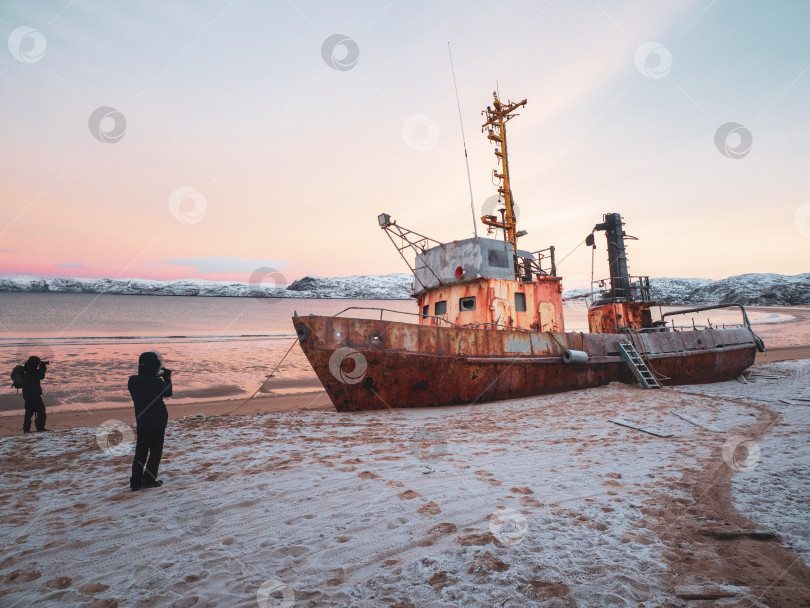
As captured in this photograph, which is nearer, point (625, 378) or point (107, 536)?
point (107, 536)

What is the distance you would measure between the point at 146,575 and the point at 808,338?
44.7m

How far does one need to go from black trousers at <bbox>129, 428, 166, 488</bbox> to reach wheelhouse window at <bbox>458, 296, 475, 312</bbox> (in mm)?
8572

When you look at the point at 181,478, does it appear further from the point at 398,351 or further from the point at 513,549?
the point at 398,351

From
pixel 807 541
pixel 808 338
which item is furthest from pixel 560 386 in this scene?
pixel 808 338

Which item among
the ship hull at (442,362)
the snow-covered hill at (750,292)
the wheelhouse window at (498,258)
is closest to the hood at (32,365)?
the ship hull at (442,362)

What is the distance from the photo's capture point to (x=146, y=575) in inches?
100

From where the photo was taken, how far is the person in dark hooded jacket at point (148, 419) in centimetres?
420
